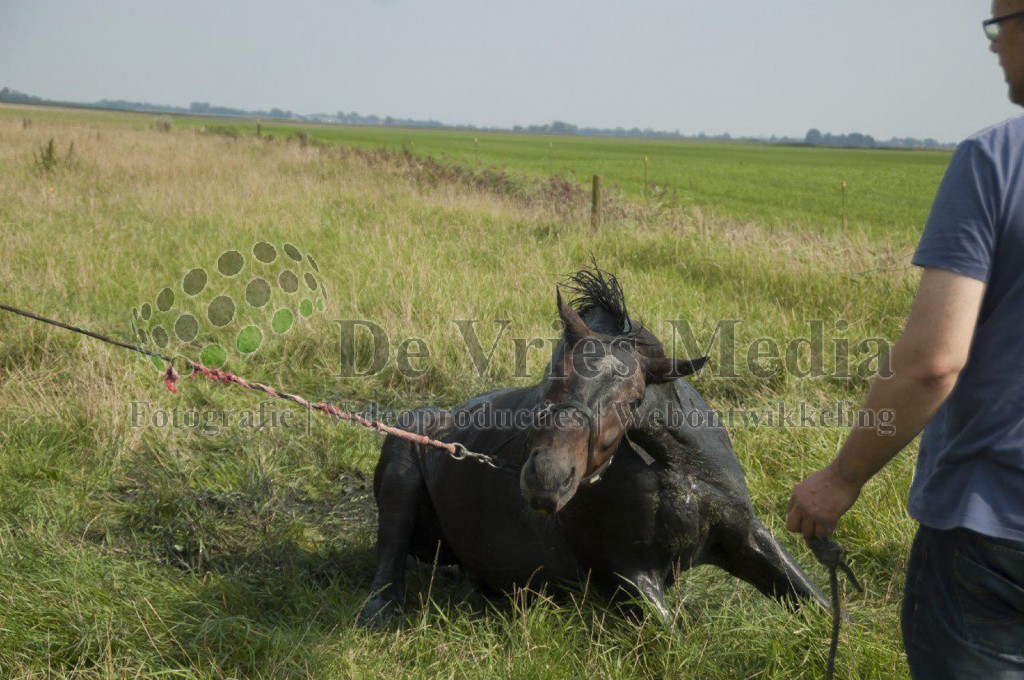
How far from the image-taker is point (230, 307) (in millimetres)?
7953

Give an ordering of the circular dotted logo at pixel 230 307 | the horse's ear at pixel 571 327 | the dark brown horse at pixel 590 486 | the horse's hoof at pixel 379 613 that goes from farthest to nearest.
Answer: the circular dotted logo at pixel 230 307 → the horse's hoof at pixel 379 613 → the horse's ear at pixel 571 327 → the dark brown horse at pixel 590 486

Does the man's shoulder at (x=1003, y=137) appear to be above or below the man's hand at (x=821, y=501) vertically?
above

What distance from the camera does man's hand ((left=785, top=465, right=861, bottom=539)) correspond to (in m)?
1.88

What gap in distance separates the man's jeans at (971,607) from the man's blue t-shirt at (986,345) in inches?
1.9

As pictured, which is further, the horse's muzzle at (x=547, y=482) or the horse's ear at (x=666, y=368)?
the horse's ear at (x=666, y=368)

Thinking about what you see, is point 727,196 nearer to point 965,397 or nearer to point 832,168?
point 832,168

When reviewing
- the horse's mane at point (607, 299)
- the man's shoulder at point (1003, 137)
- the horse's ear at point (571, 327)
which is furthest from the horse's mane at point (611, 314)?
the man's shoulder at point (1003, 137)

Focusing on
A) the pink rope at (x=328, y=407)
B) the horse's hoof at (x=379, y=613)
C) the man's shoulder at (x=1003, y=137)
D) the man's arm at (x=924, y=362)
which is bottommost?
the horse's hoof at (x=379, y=613)

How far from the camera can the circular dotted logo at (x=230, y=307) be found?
700cm

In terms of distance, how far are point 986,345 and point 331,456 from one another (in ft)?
13.7

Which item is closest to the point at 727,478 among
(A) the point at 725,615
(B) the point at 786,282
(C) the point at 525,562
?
(A) the point at 725,615

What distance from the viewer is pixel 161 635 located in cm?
321

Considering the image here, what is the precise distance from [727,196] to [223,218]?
26.3 meters

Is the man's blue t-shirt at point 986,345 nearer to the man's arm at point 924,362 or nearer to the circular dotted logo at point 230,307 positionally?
the man's arm at point 924,362
